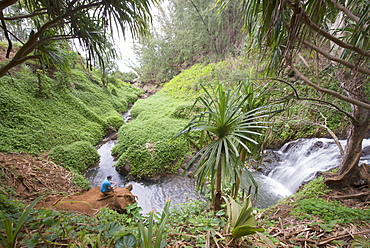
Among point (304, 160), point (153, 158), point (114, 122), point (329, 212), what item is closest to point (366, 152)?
point (304, 160)

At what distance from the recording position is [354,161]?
265cm

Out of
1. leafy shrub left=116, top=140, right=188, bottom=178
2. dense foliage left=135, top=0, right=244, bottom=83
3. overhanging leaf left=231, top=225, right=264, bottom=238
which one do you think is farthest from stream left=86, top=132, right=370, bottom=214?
dense foliage left=135, top=0, right=244, bottom=83

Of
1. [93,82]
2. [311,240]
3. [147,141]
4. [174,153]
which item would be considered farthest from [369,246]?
[93,82]

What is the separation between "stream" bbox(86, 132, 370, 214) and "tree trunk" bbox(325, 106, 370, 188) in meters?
0.89

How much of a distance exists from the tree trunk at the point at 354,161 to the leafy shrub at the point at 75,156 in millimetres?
6171

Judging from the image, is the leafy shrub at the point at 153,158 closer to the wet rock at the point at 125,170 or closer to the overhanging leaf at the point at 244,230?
the wet rock at the point at 125,170

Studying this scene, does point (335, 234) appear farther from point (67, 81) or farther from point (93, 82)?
point (93, 82)

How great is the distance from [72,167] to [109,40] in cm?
399

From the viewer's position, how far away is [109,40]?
8.65ft

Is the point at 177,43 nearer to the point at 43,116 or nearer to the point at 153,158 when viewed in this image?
the point at 43,116

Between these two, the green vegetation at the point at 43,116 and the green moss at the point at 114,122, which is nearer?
the green vegetation at the point at 43,116

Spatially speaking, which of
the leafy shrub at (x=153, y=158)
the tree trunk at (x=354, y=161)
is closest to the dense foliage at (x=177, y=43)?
the leafy shrub at (x=153, y=158)

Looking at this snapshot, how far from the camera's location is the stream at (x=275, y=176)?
394 cm

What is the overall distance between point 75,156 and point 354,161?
21.9ft
